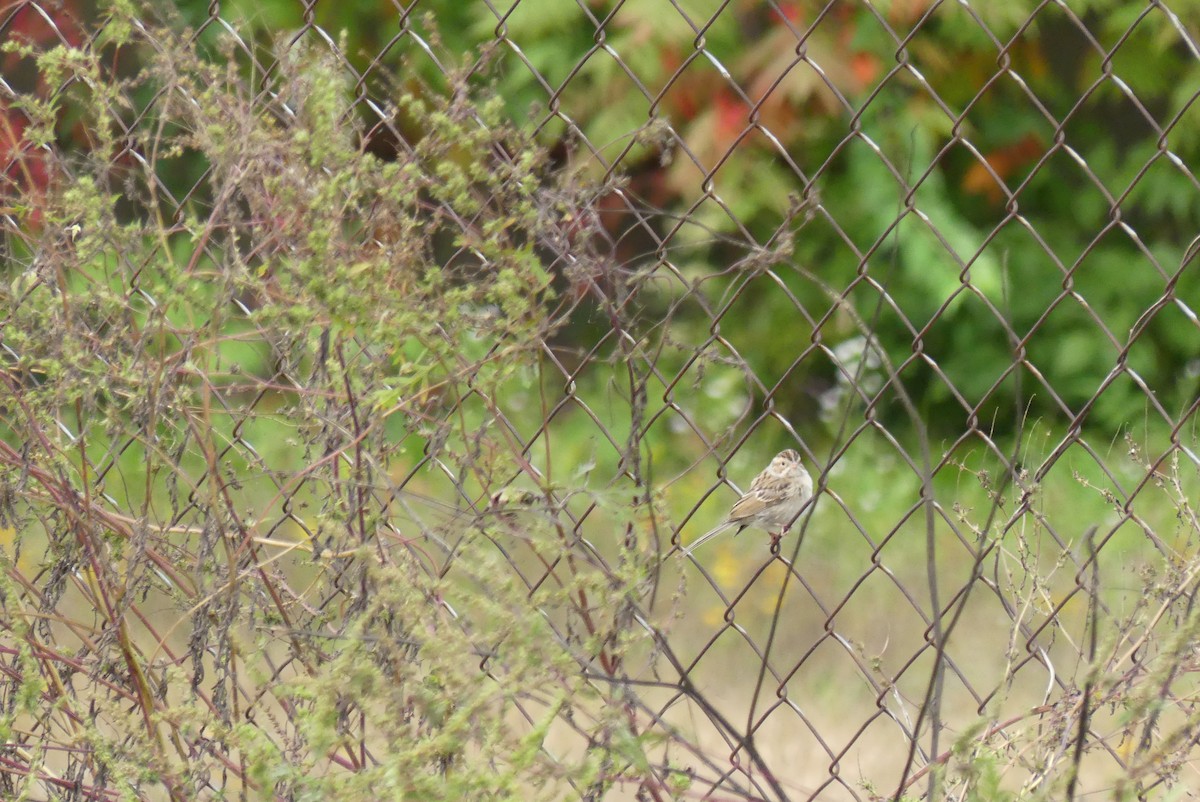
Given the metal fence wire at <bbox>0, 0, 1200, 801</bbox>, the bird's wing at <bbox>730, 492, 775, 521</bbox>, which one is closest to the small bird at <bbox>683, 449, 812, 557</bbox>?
the bird's wing at <bbox>730, 492, 775, 521</bbox>

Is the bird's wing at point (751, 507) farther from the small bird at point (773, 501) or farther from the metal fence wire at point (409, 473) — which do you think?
the metal fence wire at point (409, 473)

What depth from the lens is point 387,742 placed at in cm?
175

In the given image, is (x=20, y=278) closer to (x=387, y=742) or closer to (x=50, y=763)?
(x=387, y=742)

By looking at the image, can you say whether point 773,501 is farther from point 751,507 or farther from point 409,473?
point 409,473

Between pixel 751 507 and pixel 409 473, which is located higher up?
pixel 751 507

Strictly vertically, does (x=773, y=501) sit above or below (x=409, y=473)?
above

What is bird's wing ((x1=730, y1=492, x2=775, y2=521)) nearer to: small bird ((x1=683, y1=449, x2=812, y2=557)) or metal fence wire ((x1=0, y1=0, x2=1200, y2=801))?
small bird ((x1=683, y1=449, x2=812, y2=557))

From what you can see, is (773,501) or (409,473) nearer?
(409,473)

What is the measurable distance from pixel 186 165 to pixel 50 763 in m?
4.39

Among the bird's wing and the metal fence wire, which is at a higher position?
the bird's wing

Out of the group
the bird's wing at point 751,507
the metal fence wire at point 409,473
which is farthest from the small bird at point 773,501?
the metal fence wire at point 409,473

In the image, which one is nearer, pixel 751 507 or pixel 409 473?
pixel 409 473

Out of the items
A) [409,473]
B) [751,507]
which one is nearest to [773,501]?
[751,507]

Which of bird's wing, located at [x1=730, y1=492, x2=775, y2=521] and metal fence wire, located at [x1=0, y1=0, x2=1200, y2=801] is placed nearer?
metal fence wire, located at [x1=0, y1=0, x2=1200, y2=801]
